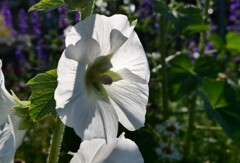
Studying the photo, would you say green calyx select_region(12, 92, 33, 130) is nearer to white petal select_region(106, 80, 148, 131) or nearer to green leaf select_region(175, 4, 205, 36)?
white petal select_region(106, 80, 148, 131)

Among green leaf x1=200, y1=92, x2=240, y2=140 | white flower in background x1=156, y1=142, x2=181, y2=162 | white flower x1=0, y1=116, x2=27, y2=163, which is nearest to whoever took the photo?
white flower x1=0, y1=116, x2=27, y2=163

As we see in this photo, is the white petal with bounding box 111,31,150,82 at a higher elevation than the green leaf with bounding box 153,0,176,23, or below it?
higher

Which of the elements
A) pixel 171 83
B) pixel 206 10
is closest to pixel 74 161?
pixel 171 83

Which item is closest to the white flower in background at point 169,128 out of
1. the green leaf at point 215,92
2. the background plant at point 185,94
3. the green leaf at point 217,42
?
the background plant at point 185,94

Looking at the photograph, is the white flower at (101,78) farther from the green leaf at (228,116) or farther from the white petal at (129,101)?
the green leaf at (228,116)

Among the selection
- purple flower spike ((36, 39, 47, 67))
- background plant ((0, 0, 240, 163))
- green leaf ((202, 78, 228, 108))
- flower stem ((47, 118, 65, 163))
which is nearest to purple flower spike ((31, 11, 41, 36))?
purple flower spike ((36, 39, 47, 67))

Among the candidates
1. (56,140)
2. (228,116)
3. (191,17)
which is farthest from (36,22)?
(56,140)

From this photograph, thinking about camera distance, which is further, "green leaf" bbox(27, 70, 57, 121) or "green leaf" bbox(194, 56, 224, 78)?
"green leaf" bbox(194, 56, 224, 78)
